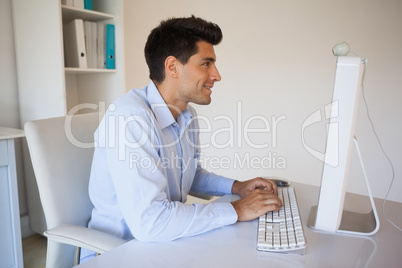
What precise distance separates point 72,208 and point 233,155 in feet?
7.04

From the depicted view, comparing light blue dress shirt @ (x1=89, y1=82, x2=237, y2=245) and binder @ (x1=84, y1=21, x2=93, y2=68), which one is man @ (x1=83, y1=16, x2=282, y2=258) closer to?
light blue dress shirt @ (x1=89, y1=82, x2=237, y2=245)

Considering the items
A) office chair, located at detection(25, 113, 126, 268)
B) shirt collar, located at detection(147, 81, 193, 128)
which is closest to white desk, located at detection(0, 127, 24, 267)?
office chair, located at detection(25, 113, 126, 268)

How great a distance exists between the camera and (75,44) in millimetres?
2020

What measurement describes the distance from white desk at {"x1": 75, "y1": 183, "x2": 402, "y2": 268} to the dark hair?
0.67 m

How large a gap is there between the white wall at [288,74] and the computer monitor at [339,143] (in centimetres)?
164

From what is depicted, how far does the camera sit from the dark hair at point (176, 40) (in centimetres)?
122

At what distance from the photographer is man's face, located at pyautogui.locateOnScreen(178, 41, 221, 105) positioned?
4.02ft

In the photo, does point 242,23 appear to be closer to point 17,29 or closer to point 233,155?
point 233,155

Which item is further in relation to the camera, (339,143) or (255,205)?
(255,205)

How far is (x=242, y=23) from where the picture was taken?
2832 mm

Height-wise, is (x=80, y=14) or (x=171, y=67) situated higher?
(x=80, y=14)

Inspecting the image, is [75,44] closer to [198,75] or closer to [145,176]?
[198,75]

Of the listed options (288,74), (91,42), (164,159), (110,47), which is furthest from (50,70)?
(288,74)

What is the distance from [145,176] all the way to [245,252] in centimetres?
34
